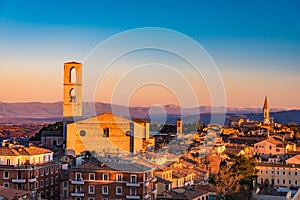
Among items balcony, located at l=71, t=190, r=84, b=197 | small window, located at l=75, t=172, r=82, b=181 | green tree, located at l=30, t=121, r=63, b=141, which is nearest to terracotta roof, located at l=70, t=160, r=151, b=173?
small window, located at l=75, t=172, r=82, b=181

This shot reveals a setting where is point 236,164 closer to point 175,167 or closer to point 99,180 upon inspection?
point 175,167

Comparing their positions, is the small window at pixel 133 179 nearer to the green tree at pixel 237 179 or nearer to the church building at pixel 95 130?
the green tree at pixel 237 179

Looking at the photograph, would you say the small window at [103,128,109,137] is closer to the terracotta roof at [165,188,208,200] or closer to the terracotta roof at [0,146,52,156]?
the terracotta roof at [0,146,52,156]

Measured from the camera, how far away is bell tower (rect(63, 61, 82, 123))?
24125mm

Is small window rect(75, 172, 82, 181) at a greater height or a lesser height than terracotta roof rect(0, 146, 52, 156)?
lesser

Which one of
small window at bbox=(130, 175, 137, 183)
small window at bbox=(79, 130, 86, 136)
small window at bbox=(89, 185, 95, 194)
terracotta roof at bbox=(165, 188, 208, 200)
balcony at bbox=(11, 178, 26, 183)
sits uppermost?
small window at bbox=(79, 130, 86, 136)

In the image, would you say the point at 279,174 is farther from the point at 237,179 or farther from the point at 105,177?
the point at 105,177

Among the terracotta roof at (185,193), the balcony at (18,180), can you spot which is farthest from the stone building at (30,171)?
the terracotta roof at (185,193)

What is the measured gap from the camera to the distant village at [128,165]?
12609mm

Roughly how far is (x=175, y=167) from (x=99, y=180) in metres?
5.94

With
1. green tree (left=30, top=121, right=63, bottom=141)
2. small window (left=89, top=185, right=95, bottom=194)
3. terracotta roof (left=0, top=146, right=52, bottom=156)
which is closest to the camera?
small window (left=89, top=185, right=95, bottom=194)

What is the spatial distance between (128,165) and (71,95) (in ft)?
40.3

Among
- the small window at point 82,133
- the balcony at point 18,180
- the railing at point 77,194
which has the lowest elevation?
the railing at point 77,194

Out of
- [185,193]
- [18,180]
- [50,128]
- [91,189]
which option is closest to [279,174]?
[185,193]
